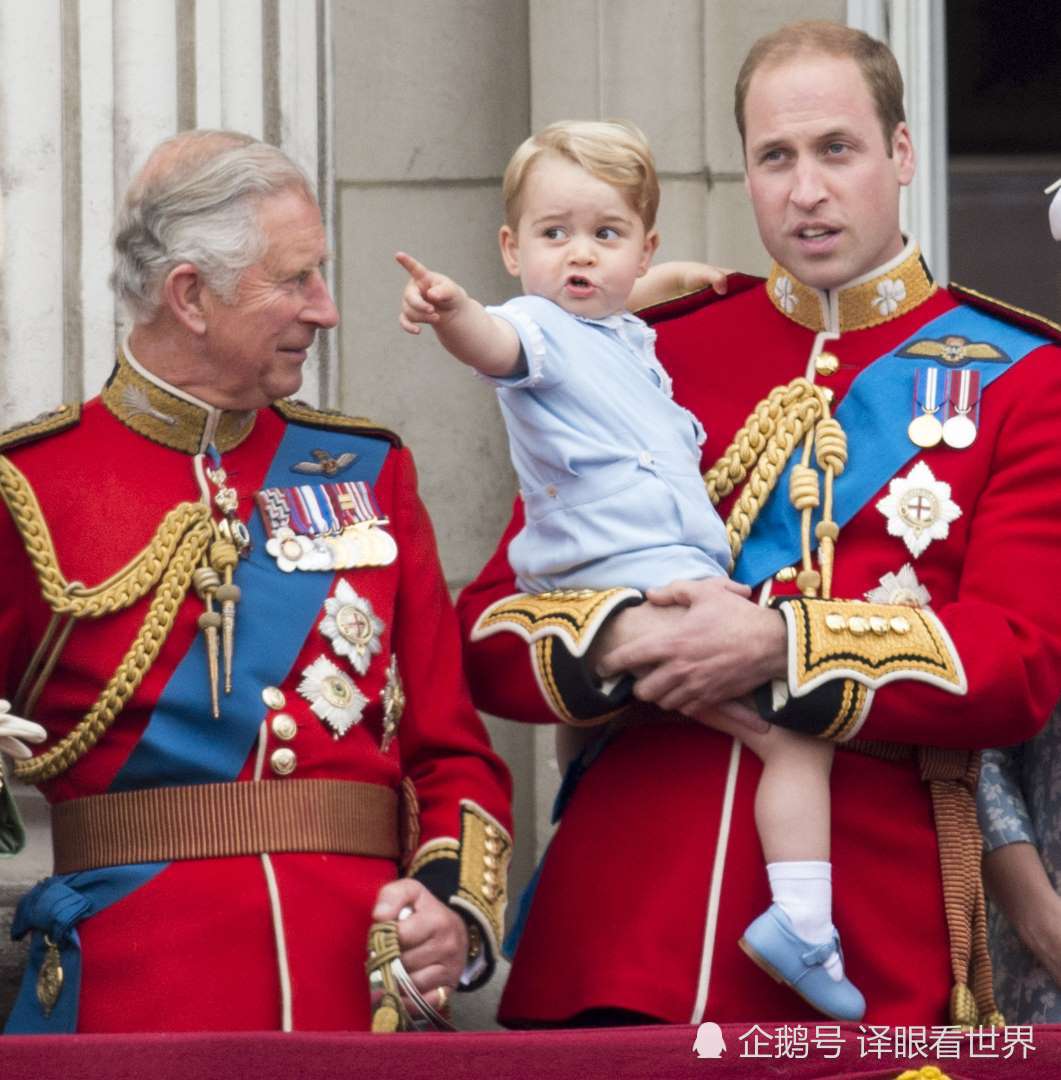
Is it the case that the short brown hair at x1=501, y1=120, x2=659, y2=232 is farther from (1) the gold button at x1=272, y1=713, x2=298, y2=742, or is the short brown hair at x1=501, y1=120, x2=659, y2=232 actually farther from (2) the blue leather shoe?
(2) the blue leather shoe

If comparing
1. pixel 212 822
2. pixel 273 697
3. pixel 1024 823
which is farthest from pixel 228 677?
pixel 1024 823

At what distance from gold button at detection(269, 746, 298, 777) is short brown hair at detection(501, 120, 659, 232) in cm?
75

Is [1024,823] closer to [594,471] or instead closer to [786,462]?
[786,462]

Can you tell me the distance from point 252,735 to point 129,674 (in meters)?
0.16

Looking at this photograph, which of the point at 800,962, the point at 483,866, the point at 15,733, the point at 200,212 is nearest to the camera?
the point at 15,733

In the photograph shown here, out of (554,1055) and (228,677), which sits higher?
(228,677)

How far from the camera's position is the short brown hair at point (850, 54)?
11.8 ft

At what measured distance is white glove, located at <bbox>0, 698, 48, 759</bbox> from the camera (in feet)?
9.96

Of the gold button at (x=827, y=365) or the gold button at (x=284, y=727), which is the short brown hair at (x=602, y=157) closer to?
the gold button at (x=827, y=365)

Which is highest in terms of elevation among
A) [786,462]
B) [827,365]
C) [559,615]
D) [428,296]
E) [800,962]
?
[428,296]

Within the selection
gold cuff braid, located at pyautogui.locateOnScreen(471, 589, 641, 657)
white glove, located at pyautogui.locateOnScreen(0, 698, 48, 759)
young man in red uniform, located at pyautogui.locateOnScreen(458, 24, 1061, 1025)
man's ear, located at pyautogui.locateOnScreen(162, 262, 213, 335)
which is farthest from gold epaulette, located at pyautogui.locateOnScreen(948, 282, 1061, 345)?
white glove, located at pyautogui.locateOnScreen(0, 698, 48, 759)

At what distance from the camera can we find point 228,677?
333 cm

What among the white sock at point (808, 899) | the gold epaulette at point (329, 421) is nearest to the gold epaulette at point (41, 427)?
the gold epaulette at point (329, 421)

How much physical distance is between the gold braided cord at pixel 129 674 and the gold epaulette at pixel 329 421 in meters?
0.30
